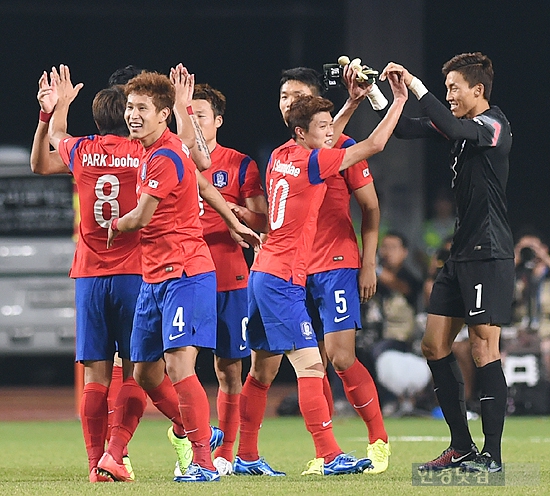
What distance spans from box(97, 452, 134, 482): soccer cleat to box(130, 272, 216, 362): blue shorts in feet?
1.84

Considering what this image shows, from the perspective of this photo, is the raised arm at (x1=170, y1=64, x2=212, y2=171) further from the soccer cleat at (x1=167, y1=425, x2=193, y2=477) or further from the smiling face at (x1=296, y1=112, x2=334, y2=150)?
the soccer cleat at (x1=167, y1=425, x2=193, y2=477)

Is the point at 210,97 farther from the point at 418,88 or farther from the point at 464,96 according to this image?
the point at 464,96

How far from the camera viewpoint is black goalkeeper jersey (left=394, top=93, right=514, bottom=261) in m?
6.70

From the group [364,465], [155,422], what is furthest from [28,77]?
[364,465]

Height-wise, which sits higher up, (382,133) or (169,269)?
(382,133)

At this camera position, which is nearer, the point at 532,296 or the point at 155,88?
the point at 155,88

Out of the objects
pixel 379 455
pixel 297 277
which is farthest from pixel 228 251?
pixel 379 455

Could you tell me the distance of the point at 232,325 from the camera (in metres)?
7.54

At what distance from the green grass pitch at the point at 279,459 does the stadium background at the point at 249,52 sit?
7.99 meters

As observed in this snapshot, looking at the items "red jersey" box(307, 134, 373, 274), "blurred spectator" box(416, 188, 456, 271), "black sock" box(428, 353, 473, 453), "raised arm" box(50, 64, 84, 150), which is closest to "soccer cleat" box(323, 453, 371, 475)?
"black sock" box(428, 353, 473, 453)

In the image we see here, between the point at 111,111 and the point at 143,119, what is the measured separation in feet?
1.49

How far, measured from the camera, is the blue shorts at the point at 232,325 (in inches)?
296

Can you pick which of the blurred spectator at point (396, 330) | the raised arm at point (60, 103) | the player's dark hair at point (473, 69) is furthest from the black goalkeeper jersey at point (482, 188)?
the blurred spectator at point (396, 330)

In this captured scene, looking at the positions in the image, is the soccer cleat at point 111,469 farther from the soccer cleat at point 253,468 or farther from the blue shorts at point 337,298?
the blue shorts at point 337,298
